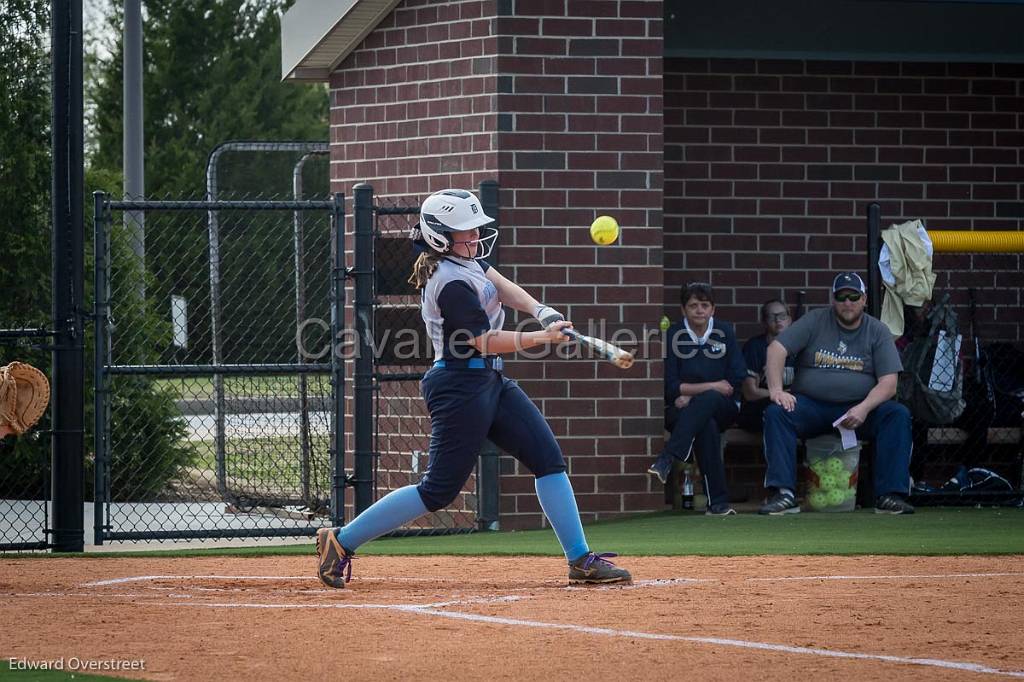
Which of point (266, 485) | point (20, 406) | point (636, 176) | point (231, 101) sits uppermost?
point (231, 101)

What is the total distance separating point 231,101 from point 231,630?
2930cm

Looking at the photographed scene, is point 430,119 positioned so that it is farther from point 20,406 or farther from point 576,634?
point 576,634

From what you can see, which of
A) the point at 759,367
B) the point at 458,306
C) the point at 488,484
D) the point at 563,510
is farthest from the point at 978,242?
the point at 458,306

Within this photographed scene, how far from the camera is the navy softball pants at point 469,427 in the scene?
25.5 feet

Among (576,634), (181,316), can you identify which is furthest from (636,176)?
(576,634)

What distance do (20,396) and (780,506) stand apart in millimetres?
5165

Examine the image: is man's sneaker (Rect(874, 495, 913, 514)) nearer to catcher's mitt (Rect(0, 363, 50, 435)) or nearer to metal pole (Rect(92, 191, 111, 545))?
metal pole (Rect(92, 191, 111, 545))

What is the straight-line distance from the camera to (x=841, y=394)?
1145 centimetres

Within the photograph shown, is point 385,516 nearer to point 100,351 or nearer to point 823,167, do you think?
point 100,351

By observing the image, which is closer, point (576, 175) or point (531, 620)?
point (531, 620)

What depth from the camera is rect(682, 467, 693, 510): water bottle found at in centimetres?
1177

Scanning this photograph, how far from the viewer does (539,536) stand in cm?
1070

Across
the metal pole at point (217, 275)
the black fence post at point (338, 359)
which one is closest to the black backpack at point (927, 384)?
the black fence post at point (338, 359)

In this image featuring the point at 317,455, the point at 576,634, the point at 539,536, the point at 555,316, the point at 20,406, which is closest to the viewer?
the point at 576,634
